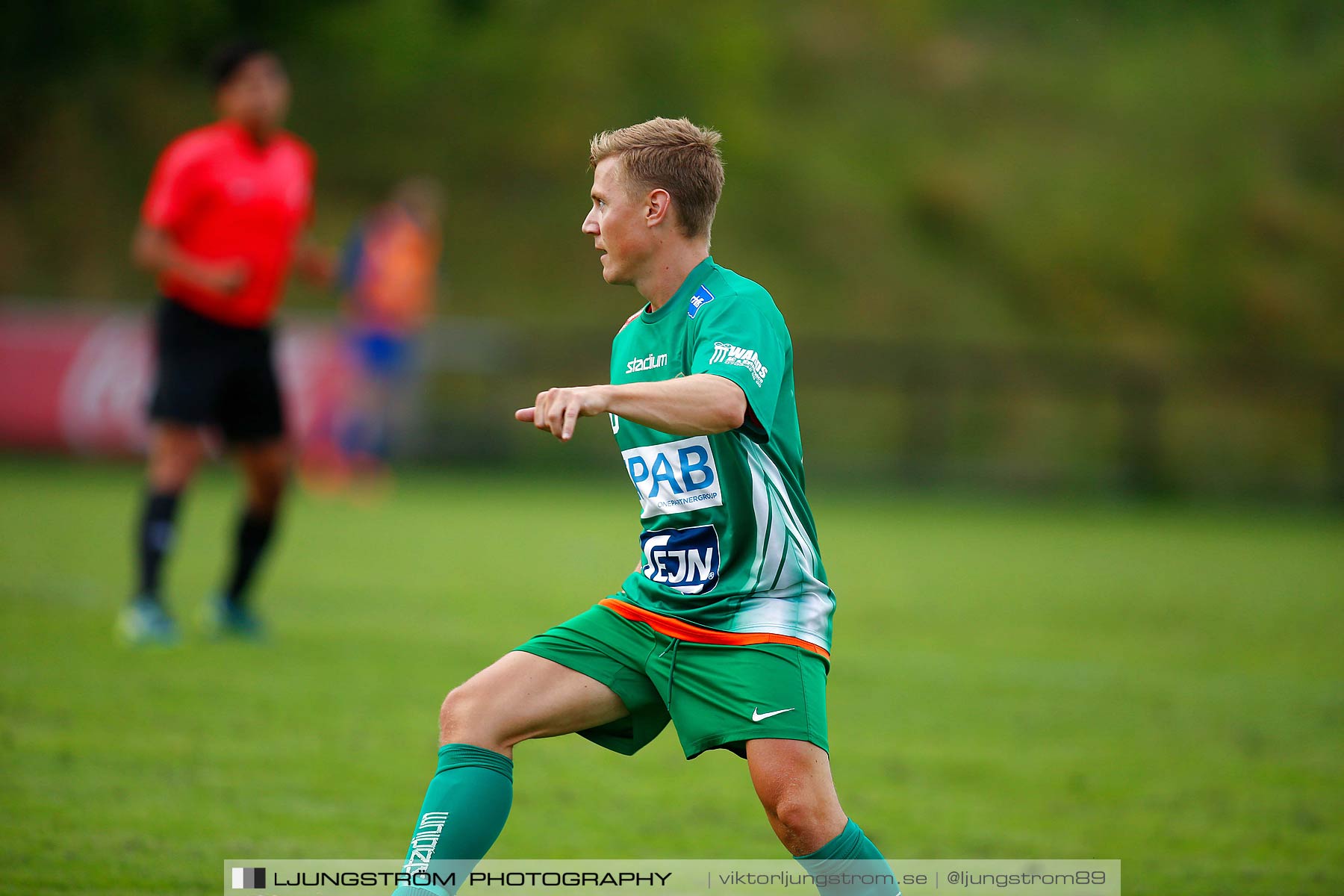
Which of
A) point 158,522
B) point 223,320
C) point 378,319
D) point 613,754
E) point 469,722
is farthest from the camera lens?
point 378,319

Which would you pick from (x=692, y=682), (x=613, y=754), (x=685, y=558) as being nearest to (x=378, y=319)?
(x=613, y=754)

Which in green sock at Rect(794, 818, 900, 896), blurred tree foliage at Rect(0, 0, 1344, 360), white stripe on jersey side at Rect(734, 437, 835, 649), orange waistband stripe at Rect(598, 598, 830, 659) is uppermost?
blurred tree foliage at Rect(0, 0, 1344, 360)

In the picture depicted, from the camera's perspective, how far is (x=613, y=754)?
522 cm

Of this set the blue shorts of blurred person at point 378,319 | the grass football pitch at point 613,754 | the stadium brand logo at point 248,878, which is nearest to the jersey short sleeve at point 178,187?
the grass football pitch at point 613,754

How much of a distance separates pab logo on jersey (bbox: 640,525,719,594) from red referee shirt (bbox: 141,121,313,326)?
3.79 metres

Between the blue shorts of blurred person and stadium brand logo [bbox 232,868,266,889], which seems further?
the blue shorts of blurred person

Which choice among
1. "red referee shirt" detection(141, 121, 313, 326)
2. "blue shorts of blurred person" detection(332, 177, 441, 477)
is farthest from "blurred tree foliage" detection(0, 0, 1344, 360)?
"red referee shirt" detection(141, 121, 313, 326)

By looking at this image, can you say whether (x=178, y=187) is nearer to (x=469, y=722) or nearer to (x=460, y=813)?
(x=469, y=722)

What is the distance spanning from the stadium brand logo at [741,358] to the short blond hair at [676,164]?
36cm

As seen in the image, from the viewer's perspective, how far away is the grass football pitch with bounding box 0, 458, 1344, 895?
156 inches

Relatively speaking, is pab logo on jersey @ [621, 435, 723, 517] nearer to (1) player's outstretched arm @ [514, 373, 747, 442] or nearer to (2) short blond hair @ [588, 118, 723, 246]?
(1) player's outstretched arm @ [514, 373, 747, 442]

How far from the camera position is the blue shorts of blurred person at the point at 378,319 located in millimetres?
14656

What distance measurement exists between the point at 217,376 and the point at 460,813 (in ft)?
12.8

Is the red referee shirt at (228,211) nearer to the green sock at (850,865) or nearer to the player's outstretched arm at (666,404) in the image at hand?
the player's outstretched arm at (666,404)
